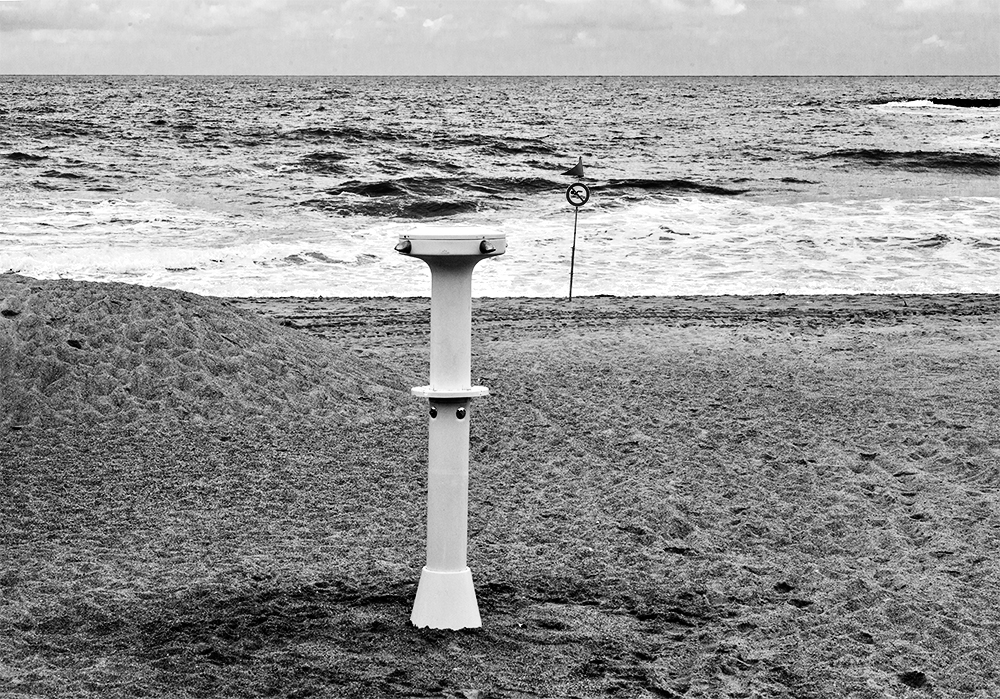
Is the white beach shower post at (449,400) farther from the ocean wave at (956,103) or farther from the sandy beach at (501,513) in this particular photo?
the ocean wave at (956,103)

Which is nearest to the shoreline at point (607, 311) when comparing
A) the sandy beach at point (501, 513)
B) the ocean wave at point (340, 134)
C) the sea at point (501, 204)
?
the sea at point (501, 204)

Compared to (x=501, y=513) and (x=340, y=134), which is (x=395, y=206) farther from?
(x=501, y=513)

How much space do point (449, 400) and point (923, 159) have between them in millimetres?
29698

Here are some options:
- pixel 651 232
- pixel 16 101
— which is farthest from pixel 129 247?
pixel 16 101

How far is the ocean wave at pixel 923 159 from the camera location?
Answer: 91.7ft

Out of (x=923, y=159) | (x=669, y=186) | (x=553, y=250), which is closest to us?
(x=553, y=250)

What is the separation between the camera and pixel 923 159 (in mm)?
29859

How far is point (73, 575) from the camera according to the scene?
147 inches

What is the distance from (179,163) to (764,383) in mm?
21844

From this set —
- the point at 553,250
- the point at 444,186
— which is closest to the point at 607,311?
the point at 553,250

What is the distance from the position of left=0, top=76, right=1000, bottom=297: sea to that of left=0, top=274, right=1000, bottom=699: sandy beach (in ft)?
A: 4.43

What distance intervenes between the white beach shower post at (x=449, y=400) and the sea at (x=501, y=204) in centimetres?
19

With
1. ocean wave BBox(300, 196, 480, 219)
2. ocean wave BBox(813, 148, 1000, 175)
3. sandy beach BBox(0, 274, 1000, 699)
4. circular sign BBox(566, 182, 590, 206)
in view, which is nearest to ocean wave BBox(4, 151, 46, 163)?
ocean wave BBox(300, 196, 480, 219)

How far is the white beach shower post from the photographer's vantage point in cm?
296
